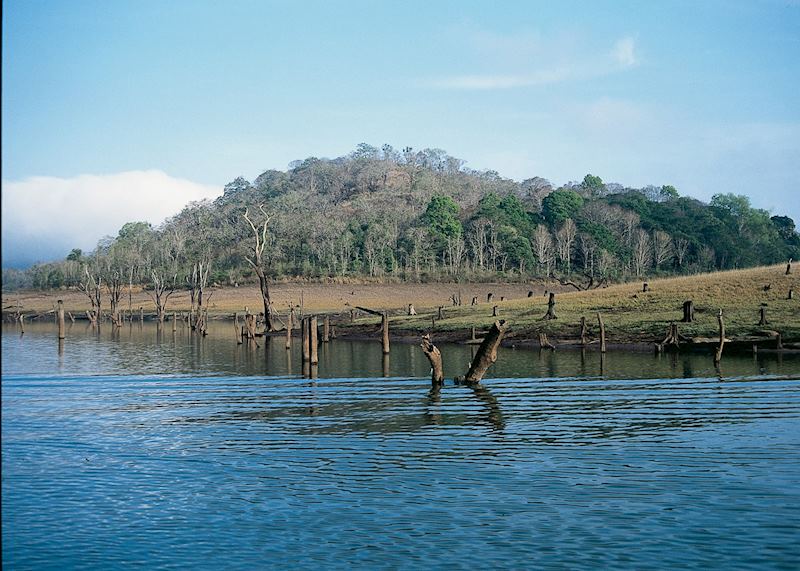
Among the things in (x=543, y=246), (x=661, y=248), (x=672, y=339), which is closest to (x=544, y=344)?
(x=672, y=339)

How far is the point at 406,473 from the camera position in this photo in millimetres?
18141

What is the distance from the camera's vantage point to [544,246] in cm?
11494

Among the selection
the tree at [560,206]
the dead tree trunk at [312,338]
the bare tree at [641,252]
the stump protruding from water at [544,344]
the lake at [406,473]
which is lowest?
the lake at [406,473]

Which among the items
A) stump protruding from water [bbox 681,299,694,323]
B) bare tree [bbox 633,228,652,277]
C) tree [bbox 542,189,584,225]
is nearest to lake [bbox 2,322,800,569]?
stump protruding from water [bbox 681,299,694,323]

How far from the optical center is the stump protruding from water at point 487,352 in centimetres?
3073

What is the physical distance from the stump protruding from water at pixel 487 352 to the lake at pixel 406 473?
1.75ft

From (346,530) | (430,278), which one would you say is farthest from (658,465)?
(430,278)

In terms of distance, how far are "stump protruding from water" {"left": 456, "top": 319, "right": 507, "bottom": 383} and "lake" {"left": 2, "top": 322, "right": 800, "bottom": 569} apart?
532 mm

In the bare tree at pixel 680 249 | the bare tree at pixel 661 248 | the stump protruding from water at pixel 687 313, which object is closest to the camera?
the stump protruding from water at pixel 687 313

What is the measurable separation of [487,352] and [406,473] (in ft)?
46.3

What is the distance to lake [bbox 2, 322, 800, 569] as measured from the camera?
43.9 feet

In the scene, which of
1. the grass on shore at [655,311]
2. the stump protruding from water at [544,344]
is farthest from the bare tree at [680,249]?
the stump protruding from water at [544,344]

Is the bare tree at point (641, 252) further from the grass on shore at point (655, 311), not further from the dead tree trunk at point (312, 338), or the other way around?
the dead tree trunk at point (312, 338)

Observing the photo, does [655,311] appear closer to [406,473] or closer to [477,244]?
[406,473]
